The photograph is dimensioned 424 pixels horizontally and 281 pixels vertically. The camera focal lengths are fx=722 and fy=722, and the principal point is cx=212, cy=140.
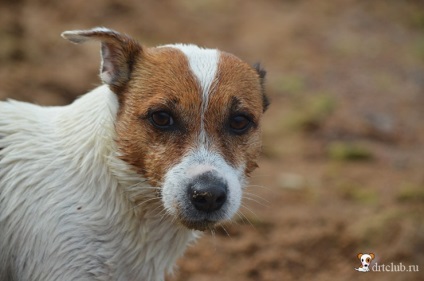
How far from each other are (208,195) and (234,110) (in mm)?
698

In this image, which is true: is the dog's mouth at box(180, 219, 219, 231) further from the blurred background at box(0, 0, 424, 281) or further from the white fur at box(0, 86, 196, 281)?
the blurred background at box(0, 0, 424, 281)

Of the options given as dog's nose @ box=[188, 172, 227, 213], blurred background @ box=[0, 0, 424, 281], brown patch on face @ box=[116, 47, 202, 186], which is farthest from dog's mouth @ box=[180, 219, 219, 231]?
blurred background @ box=[0, 0, 424, 281]

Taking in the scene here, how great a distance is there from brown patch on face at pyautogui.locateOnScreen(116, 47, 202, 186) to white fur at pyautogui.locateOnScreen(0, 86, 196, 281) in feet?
0.34

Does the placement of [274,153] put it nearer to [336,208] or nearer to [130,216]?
[336,208]

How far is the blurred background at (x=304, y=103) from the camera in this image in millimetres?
6973

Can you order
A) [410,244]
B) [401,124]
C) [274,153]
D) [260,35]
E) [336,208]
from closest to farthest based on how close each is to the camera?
[410,244] → [336,208] → [274,153] → [401,124] → [260,35]

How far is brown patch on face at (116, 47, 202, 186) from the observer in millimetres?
4500

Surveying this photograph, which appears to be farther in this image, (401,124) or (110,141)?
(401,124)

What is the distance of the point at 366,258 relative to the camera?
6781 mm

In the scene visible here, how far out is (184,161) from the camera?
4395mm

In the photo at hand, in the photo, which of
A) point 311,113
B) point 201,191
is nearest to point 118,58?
point 201,191

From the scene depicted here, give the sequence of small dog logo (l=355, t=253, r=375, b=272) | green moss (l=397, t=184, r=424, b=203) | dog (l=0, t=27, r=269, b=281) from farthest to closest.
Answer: green moss (l=397, t=184, r=424, b=203) → small dog logo (l=355, t=253, r=375, b=272) → dog (l=0, t=27, r=269, b=281)

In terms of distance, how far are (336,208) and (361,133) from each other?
189 cm

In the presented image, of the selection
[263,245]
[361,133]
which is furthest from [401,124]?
[263,245]
